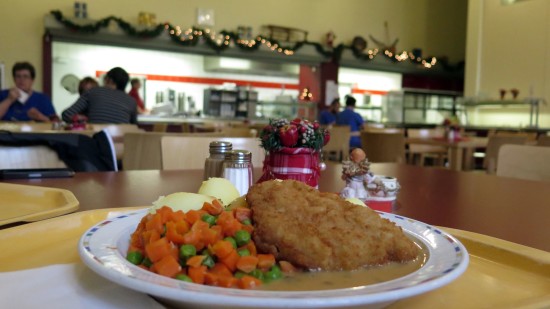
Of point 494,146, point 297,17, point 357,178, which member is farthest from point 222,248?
point 297,17

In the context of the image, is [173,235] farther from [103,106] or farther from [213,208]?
[103,106]

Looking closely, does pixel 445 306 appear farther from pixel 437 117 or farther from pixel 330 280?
pixel 437 117

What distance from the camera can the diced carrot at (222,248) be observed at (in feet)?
1.64

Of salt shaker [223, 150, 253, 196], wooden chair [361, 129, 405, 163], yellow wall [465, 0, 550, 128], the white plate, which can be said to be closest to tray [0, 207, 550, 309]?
the white plate

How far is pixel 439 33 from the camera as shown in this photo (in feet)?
42.9

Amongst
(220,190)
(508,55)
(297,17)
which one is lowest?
(220,190)

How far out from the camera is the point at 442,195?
1.32m

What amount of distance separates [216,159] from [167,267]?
586 mm

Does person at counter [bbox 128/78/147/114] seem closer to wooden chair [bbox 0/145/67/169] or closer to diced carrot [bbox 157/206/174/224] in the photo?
wooden chair [bbox 0/145/67/169]

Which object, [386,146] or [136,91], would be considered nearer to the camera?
→ [386,146]

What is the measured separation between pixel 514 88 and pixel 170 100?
7250mm

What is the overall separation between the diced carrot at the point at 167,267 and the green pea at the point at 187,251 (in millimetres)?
11

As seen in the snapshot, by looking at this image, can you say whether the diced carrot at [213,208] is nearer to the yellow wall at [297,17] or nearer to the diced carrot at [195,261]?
the diced carrot at [195,261]

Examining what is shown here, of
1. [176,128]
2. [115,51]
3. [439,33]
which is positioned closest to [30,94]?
[176,128]
